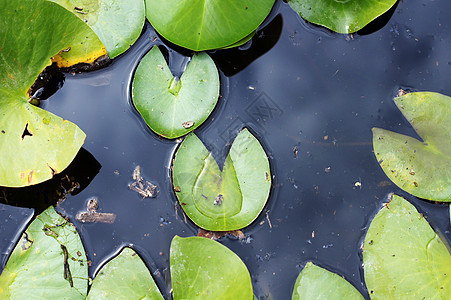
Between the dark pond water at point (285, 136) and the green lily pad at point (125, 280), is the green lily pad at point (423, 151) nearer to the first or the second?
the dark pond water at point (285, 136)

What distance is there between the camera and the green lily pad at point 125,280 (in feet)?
6.63

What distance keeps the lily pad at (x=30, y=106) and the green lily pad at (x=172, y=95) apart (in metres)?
0.39

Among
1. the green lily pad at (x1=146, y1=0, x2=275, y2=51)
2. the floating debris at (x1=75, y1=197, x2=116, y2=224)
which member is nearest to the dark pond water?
the floating debris at (x1=75, y1=197, x2=116, y2=224)

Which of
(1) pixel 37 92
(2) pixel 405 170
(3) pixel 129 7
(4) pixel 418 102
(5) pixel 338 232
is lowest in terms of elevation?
(5) pixel 338 232

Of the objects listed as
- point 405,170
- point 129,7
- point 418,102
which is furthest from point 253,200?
point 129,7

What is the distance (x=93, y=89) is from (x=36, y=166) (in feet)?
1.81

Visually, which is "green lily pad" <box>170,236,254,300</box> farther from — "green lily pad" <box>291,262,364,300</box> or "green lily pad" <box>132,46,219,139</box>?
"green lily pad" <box>132,46,219,139</box>

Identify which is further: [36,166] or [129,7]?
[129,7]

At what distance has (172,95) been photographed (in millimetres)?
2156

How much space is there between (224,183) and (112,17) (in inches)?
42.7

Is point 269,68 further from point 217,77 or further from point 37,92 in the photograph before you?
point 37,92

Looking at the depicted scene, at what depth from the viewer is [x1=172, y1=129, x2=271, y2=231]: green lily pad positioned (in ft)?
6.87

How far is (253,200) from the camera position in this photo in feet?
6.94

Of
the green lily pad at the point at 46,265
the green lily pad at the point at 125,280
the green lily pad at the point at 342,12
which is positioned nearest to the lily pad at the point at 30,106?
the green lily pad at the point at 46,265
